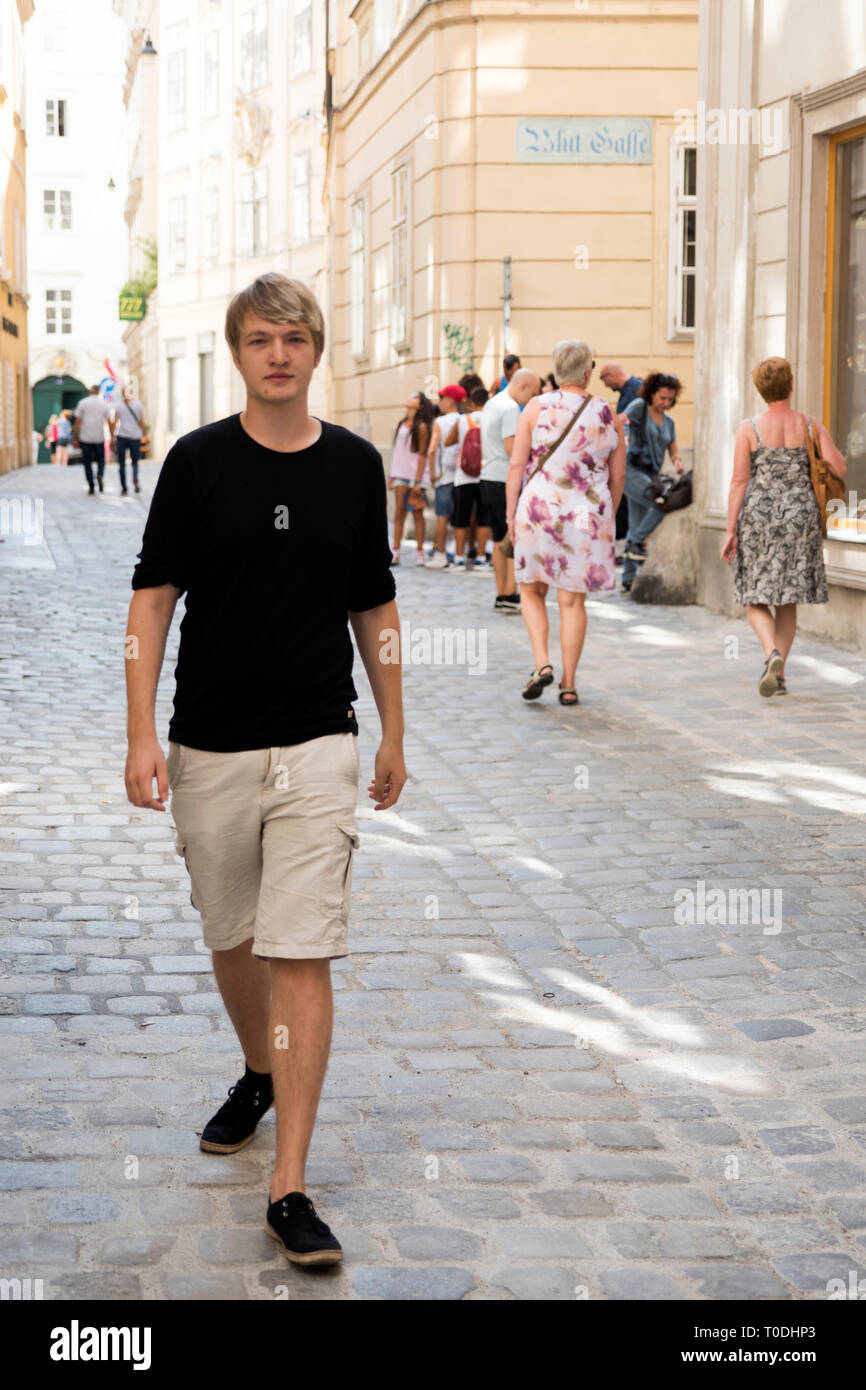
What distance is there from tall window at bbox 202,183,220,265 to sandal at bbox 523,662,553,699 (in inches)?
1542

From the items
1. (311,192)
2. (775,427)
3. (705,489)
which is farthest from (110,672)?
(311,192)

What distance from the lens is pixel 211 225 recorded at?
156 ft

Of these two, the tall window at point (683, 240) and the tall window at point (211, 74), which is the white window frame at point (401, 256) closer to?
the tall window at point (683, 240)

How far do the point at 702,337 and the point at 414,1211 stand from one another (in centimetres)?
1155

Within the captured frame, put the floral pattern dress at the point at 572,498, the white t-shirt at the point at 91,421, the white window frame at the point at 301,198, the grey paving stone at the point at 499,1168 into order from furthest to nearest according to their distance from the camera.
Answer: the white window frame at the point at 301,198 → the white t-shirt at the point at 91,421 → the floral pattern dress at the point at 572,498 → the grey paving stone at the point at 499,1168

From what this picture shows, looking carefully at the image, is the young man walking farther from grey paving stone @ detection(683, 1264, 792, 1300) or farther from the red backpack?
the red backpack

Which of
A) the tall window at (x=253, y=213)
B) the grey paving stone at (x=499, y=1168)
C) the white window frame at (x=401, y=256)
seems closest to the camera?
the grey paving stone at (x=499, y=1168)

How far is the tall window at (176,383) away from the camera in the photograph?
4897 centimetres

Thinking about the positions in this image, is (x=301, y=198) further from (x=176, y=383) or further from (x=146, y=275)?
(x=146, y=275)

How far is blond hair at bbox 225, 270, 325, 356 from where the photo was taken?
352cm

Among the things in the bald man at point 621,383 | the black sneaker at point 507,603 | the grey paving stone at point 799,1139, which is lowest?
the grey paving stone at point 799,1139

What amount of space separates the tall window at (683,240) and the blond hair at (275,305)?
57.0 feet
